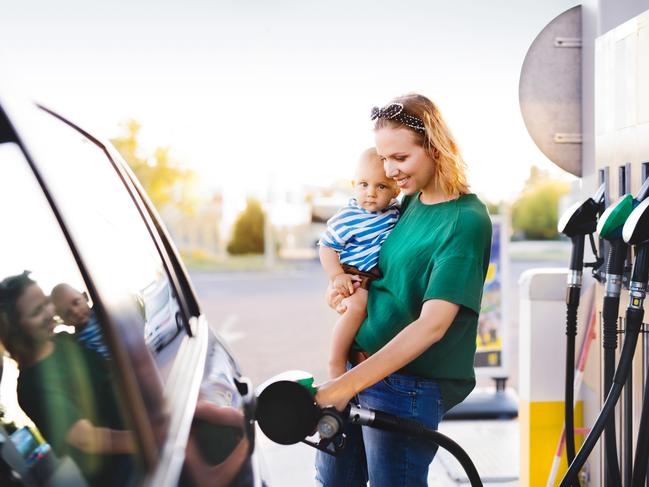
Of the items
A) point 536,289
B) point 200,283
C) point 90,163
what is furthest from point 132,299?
point 200,283

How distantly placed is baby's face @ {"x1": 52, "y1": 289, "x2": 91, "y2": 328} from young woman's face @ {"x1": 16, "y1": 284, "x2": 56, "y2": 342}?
1.0 inches

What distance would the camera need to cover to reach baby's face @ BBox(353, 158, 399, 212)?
87.6 inches

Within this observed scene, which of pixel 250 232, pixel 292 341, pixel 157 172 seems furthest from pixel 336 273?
pixel 250 232

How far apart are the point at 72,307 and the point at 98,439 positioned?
25cm

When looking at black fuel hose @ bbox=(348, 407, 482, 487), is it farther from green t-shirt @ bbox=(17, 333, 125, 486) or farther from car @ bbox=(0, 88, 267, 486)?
green t-shirt @ bbox=(17, 333, 125, 486)

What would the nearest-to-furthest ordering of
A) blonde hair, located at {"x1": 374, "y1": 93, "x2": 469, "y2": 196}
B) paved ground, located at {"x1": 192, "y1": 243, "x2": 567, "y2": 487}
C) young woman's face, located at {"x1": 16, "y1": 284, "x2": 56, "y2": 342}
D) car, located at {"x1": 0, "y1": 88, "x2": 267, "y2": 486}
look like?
1. car, located at {"x1": 0, "y1": 88, "x2": 267, "y2": 486}
2. young woman's face, located at {"x1": 16, "y1": 284, "x2": 56, "y2": 342}
3. blonde hair, located at {"x1": 374, "y1": 93, "x2": 469, "y2": 196}
4. paved ground, located at {"x1": 192, "y1": 243, "x2": 567, "y2": 487}

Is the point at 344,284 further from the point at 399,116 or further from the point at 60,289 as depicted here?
the point at 60,289

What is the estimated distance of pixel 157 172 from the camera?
A: 26.7 m

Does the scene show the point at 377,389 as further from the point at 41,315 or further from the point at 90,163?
the point at 41,315

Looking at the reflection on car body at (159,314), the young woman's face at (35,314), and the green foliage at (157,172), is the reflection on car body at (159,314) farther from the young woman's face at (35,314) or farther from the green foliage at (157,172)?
the green foliage at (157,172)

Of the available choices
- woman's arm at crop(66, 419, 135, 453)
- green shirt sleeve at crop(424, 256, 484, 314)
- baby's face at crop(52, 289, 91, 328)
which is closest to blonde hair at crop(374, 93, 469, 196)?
green shirt sleeve at crop(424, 256, 484, 314)

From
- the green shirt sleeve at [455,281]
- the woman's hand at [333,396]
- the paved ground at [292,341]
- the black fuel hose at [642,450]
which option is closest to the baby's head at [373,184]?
the green shirt sleeve at [455,281]

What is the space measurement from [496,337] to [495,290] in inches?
15.2

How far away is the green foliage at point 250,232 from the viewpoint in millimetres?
33438
